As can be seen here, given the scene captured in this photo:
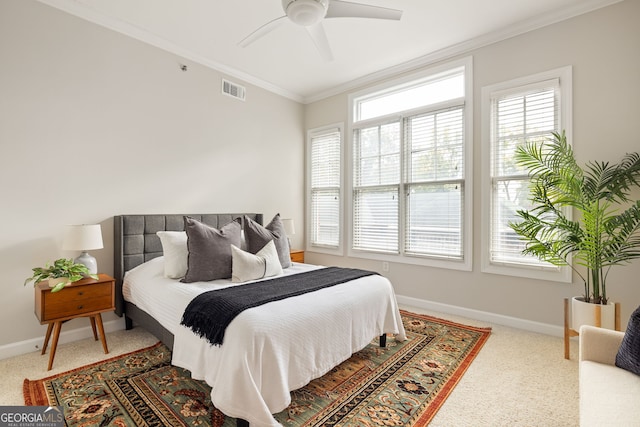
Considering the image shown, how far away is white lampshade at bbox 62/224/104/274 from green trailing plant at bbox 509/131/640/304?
3.63 metres

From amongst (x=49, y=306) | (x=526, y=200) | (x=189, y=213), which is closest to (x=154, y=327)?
(x=49, y=306)

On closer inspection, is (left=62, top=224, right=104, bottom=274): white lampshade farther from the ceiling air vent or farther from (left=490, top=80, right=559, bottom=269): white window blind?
(left=490, top=80, right=559, bottom=269): white window blind

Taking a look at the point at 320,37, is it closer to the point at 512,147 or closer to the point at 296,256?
the point at 512,147

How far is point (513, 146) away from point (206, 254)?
3.20m

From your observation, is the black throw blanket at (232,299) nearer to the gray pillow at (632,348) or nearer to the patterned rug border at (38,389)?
the patterned rug border at (38,389)

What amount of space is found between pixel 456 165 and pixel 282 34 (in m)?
2.41

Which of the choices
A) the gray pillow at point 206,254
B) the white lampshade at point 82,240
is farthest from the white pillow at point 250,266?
the white lampshade at point 82,240

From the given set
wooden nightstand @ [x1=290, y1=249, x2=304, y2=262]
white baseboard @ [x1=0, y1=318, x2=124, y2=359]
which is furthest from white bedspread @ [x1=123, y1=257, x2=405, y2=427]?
wooden nightstand @ [x1=290, y1=249, x2=304, y2=262]

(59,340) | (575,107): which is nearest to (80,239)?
(59,340)

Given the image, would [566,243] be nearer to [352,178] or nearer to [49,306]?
[352,178]

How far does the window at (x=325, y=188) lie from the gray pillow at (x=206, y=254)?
2275 mm

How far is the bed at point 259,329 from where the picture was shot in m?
1.61

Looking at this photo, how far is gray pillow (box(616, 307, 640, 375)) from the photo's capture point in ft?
4.60

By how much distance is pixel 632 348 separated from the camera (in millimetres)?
1421
